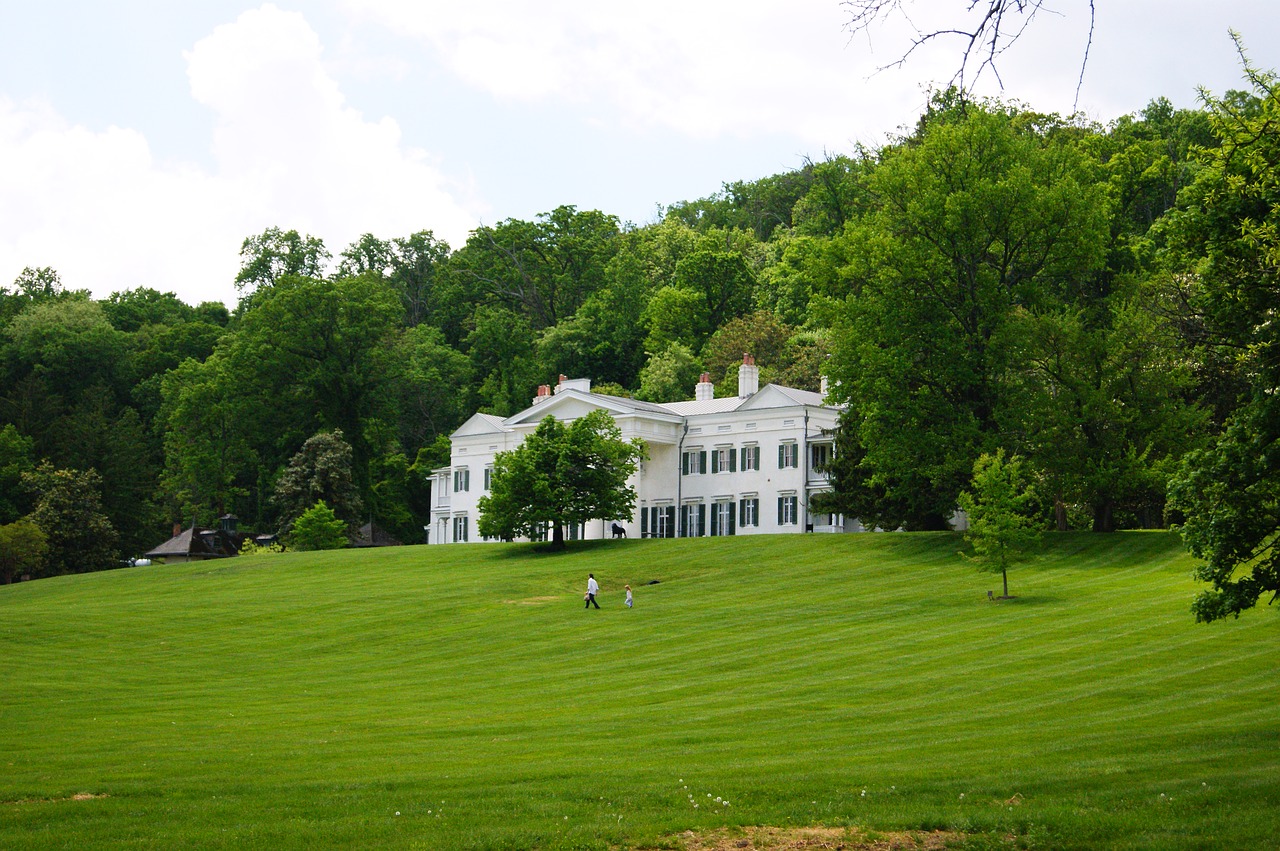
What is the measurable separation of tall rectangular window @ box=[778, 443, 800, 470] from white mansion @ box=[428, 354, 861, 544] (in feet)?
0.18

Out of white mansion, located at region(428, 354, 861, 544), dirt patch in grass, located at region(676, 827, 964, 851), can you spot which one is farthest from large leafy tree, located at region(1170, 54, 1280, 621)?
white mansion, located at region(428, 354, 861, 544)

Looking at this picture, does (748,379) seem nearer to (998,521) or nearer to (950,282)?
(950,282)

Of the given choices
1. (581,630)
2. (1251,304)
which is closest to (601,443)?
(581,630)

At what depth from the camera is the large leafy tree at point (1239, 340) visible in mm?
19531

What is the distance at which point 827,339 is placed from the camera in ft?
250

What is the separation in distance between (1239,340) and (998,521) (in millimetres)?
21997

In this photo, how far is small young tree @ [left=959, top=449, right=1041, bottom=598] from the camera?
43.0m

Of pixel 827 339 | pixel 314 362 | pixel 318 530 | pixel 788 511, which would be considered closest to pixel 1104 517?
pixel 788 511

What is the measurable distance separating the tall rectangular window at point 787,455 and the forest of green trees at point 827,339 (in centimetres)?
751

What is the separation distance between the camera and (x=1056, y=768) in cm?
1759

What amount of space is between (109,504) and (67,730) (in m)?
73.9

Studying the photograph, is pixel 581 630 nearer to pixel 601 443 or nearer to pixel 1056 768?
pixel 601 443

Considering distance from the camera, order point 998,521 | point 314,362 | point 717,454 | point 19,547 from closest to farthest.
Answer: point 998,521 < point 717,454 < point 19,547 < point 314,362

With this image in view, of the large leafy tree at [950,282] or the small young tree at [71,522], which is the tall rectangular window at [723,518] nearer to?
the large leafy tree at [950,282]
